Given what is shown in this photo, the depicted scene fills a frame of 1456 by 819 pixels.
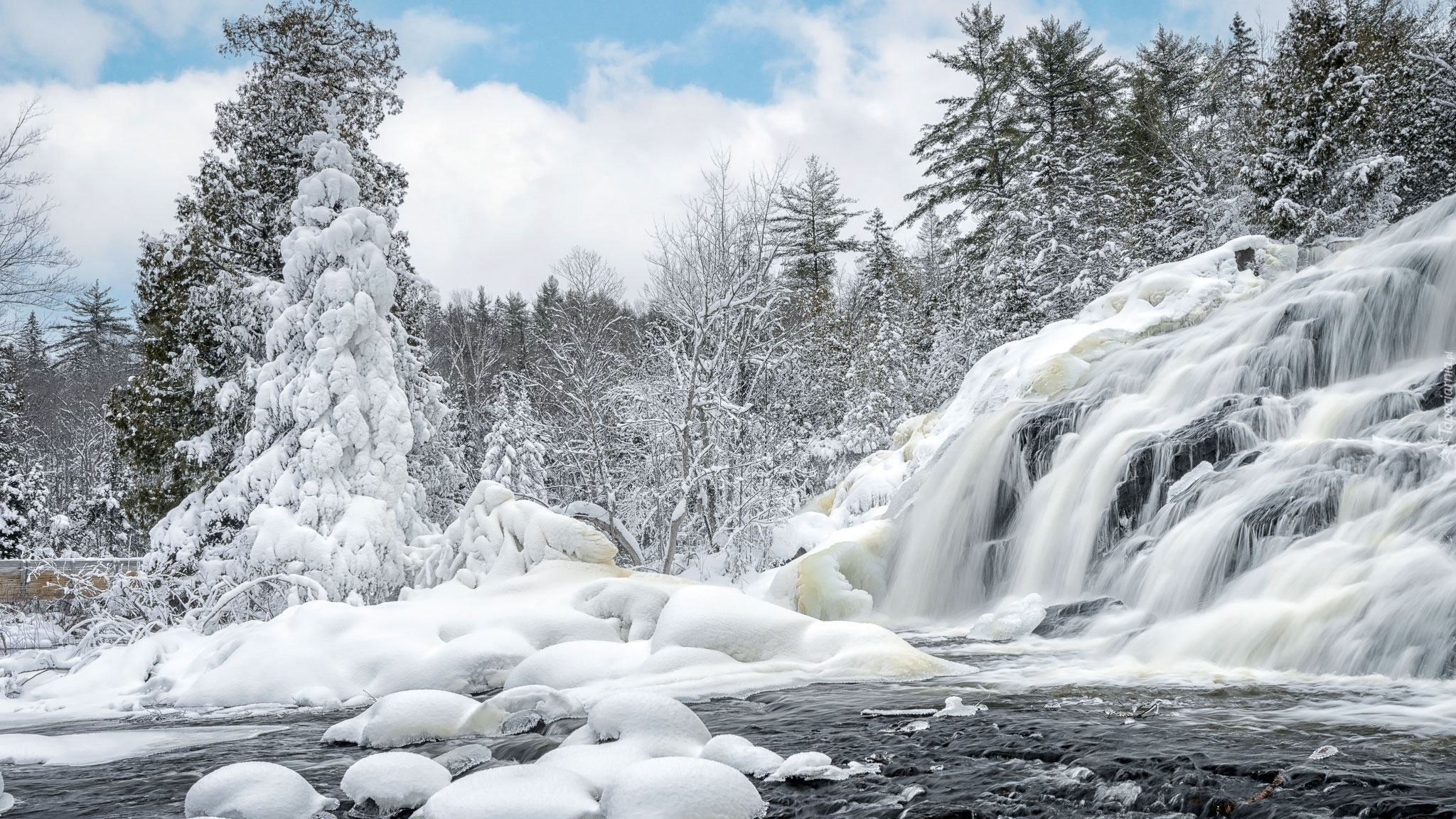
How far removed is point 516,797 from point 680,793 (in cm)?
61

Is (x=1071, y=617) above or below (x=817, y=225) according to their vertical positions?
below

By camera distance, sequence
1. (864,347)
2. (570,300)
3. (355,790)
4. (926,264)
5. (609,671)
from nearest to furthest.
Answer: (355,790), (609,671), (570,300), (864,347), (926,264)

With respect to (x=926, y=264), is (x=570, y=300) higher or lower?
lower

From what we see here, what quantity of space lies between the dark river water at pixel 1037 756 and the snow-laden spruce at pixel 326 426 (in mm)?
6235

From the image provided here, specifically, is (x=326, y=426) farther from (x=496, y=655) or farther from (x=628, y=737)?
(x=628, y=737)

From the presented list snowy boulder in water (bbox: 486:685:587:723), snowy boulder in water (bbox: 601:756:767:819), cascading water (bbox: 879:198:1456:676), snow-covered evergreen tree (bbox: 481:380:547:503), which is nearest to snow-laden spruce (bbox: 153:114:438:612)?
snowy boulder in water (bbox: 486:685:587:723)

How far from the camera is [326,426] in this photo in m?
12.9

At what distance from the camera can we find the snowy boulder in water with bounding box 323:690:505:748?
201 inches

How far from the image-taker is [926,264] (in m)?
42.4

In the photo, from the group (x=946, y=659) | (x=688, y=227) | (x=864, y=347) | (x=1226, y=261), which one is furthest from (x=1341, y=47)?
(x=946, y=659)

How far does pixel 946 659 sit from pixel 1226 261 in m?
12.1

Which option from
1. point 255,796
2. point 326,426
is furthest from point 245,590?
point 255,796

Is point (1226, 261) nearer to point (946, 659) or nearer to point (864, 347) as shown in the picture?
point (864, 347)

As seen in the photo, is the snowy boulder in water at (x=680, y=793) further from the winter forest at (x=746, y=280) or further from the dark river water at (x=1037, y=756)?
the winter forest at (x=746, y=280)
